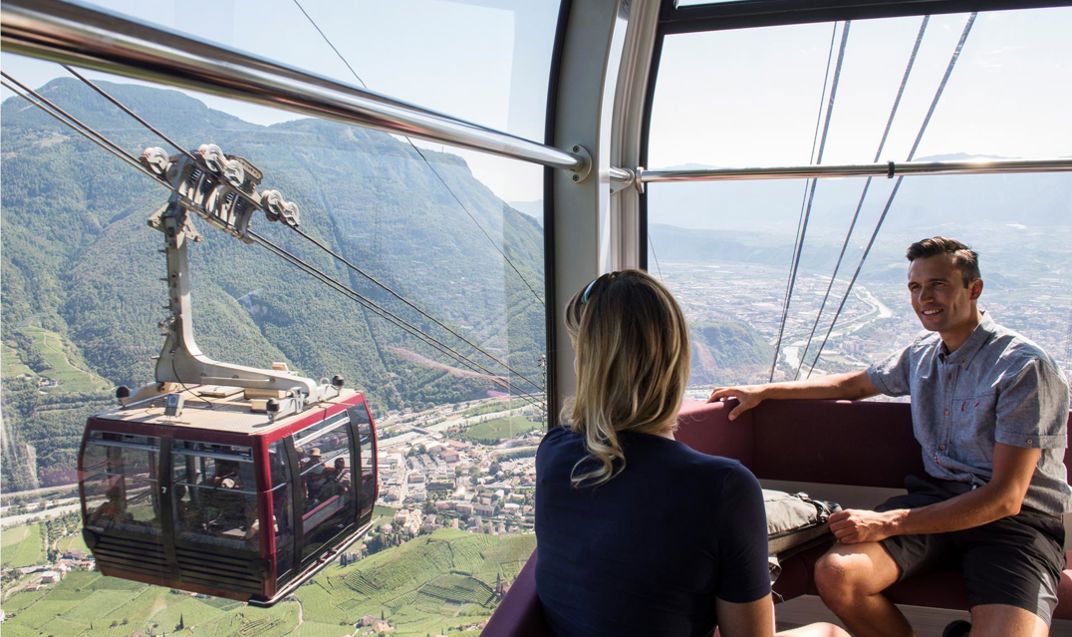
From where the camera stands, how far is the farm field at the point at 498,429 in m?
3.15

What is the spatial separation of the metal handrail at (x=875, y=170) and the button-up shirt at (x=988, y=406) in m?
0.91

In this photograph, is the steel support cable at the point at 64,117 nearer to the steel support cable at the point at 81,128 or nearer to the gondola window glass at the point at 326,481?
the steel support cable at the point at 81,128

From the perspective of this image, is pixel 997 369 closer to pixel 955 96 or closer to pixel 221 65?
pixel 955 96

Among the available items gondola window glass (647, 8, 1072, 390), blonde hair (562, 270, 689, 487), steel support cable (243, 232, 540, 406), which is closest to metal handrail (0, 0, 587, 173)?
blonde hair (562, 270, 689, 487)

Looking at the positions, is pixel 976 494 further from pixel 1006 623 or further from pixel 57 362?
pixel 57 362

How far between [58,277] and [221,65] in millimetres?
1800

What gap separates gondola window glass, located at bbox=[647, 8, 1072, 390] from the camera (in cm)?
313

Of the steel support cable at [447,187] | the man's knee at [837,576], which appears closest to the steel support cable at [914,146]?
the steel support cable at [447,187]

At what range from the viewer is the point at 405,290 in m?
3.46

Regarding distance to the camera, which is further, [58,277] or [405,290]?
[405,290]

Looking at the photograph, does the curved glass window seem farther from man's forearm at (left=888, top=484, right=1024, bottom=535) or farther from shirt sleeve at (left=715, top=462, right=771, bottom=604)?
shirt sleeve at (left=715, top=462, right=771, bottom=604)

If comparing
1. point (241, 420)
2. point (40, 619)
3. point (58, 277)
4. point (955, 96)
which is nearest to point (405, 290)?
point (241, 420)

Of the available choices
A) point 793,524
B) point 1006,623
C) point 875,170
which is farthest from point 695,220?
point 1006,623

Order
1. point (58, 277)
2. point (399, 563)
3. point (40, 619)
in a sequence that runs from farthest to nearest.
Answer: point (399, 563) < point (40, 619) < point (58, 277)
